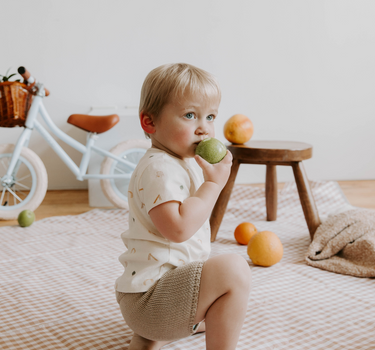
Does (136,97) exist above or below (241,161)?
above

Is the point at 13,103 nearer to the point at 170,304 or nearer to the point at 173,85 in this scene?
the point at 173,85

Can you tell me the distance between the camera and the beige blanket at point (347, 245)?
135 cm

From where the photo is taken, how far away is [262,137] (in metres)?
2.78

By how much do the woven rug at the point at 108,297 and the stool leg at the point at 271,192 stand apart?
0.23 feet

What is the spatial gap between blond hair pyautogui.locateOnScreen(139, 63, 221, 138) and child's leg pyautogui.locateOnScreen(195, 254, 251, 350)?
1.05ft

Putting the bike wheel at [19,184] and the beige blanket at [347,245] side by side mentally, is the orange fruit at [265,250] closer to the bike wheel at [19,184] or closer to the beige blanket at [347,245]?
the beige blanket at [347,245]

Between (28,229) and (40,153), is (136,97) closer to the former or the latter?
(40,153)

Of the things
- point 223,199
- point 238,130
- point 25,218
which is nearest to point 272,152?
point 238,130

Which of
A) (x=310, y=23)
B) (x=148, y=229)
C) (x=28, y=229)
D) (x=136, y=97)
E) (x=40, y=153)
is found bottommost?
(x=28, y=229)

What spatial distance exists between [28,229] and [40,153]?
0.88m

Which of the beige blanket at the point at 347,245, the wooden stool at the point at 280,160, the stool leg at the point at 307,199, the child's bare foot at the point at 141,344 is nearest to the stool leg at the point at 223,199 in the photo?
the wooden stool at the point at 280,160

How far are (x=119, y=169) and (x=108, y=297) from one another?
1.18m

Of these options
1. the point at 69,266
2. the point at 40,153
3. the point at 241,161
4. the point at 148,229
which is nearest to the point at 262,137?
the point at 241,161

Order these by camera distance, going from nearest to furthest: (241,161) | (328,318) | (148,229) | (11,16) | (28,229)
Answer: (148,229) → (328,318) → (241,161) → (28,229) → (11,16)
